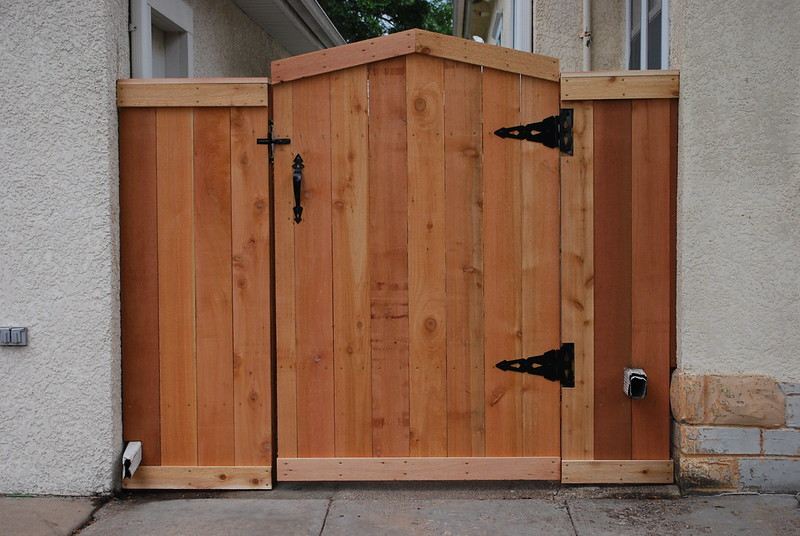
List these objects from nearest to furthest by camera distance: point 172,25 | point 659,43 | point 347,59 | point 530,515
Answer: point 530,515 < point 347,59 < point 659,43 < point 172,25

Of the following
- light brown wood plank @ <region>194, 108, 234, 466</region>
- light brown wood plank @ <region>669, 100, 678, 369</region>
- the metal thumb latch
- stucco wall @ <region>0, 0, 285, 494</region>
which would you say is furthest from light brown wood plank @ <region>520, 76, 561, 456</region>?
stucco wall @ <region>0, 0, 285, 494</region>

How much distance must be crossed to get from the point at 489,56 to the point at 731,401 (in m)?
2.08

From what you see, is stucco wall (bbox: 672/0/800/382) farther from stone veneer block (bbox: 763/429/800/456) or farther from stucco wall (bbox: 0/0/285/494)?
stucco wall (bbox: 0/0/285/494)

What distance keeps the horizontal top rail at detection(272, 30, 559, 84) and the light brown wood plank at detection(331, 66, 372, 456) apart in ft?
0.24

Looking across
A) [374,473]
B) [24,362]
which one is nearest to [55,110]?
[24,362]

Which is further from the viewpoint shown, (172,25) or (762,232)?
(172,25)

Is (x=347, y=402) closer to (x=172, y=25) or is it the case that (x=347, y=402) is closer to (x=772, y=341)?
(x=772, y=341)

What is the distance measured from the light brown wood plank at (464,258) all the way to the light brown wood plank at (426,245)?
0.04 metres

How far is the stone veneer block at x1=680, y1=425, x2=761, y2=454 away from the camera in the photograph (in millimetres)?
4262

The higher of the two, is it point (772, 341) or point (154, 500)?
point (772, 341)

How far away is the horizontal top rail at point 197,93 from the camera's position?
4.38m

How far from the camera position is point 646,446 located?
4418 millimetres

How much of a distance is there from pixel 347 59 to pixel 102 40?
3.98ft

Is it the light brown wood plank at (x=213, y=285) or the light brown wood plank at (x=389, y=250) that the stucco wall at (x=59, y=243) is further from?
the light brown wood plank at (x=389, y=250)
